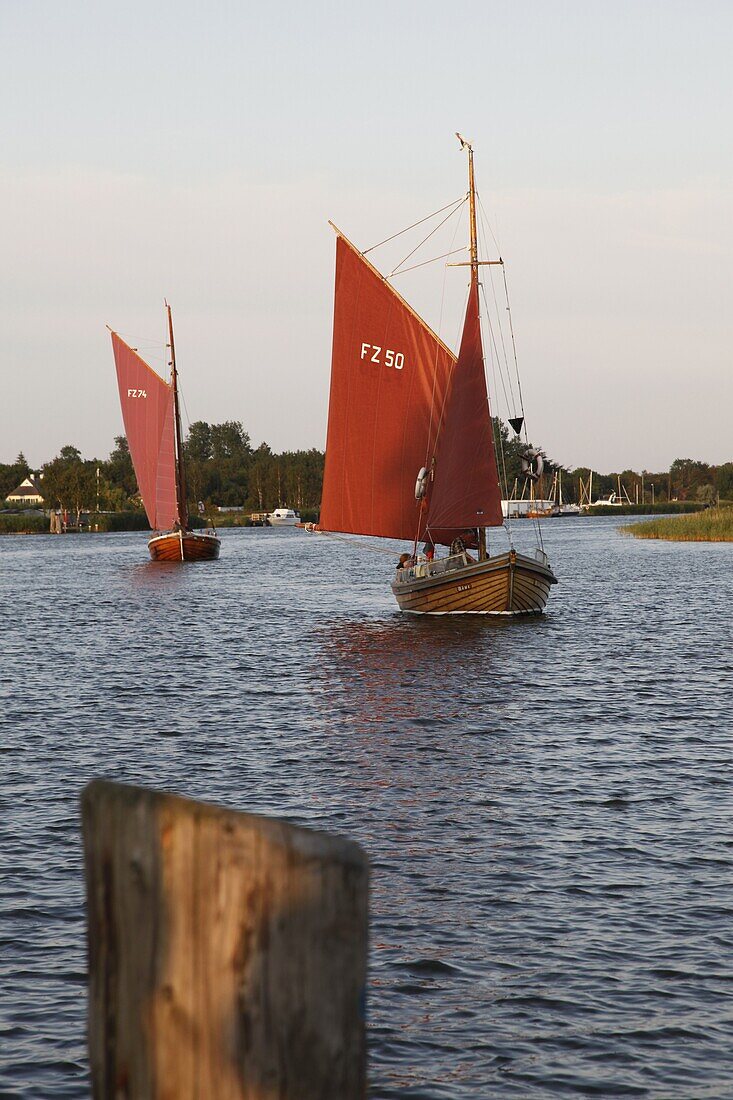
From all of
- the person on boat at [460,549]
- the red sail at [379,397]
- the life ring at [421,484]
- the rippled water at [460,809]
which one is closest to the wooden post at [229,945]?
the rippled water at [460,809]

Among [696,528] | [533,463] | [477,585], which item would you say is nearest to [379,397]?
[533,463]

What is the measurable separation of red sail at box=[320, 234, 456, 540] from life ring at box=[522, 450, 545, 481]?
17.3ft

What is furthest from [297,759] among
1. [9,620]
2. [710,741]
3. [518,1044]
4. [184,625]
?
[9,620]

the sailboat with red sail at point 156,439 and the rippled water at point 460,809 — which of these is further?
the sailboat with red sail at point 156,439

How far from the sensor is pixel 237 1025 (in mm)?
2934

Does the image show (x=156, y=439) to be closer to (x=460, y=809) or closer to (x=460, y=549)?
(x=460, y=549)

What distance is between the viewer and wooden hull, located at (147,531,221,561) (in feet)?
284

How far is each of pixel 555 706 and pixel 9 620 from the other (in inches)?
1221

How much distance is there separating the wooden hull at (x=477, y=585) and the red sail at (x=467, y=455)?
1.51m

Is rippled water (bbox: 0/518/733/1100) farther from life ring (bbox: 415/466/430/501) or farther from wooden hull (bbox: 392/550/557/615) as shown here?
life ring (bbox: 415/466/430/501)

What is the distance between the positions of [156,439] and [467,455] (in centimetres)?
4602

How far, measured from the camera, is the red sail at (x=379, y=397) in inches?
1800

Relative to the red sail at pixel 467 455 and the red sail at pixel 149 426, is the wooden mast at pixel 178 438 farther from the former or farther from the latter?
the red sail at pixel 467 455

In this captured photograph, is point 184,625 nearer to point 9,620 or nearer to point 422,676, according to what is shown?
point 9,620
